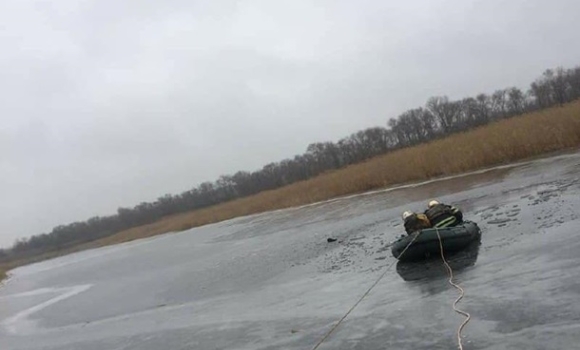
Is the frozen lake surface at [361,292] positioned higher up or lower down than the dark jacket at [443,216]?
lower down

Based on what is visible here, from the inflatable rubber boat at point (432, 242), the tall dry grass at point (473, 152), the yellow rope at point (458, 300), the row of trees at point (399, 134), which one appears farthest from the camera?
the row of trees at point (399, 134)

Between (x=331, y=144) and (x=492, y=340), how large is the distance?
109m

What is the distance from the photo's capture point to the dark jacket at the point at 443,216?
12602 mm

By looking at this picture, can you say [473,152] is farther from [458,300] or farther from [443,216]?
[458,300]

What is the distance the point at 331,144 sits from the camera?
115000 mm

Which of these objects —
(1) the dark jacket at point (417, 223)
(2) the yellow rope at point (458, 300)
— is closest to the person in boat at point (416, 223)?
(1) the dark jacket at point (417, 223)

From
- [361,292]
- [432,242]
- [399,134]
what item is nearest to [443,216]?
[432,242]

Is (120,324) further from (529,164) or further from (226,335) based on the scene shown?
(529,164)

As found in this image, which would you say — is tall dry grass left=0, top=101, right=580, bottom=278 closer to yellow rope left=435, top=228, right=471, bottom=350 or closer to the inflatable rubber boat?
the inflatable rubber boat

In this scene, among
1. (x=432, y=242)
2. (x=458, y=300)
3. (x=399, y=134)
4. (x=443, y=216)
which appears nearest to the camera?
(x=458, y=300)

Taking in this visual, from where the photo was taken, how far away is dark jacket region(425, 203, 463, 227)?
12.6 metres

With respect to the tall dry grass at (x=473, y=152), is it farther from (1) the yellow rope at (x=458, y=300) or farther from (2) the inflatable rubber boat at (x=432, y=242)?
(1) the yellow rope at (x=458, y=300)

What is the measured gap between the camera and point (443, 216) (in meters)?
12.8

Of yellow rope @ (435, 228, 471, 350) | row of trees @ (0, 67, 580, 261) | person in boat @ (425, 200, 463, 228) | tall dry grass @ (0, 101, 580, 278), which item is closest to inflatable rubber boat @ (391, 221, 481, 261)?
yellow rope @ (435, 228, 471, 350)
